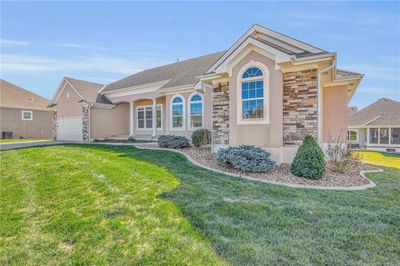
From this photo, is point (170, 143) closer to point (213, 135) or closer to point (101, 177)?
point (213, 135)

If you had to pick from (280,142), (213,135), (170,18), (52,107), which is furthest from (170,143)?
(52,107)

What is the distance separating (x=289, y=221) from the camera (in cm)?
449

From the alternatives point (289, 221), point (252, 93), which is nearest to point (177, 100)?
point (252, 93)

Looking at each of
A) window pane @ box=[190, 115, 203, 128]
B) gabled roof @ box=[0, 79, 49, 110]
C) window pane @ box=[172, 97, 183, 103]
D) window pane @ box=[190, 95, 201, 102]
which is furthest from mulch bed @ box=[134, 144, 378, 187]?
gabled roof @ box=[0, 79, 49, 110]

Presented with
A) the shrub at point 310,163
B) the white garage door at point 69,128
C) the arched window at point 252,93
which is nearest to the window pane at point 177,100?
the arched window at point 252,93

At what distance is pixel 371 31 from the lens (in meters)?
13.7

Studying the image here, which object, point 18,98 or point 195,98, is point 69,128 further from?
point 18,98

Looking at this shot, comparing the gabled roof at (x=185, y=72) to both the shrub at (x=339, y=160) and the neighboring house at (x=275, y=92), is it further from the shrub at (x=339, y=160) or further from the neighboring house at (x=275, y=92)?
the shrub at (x=339, y=160)

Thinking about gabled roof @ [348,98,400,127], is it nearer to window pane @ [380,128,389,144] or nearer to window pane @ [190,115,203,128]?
window pane @ [380,128,389,144]

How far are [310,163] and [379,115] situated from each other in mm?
31093

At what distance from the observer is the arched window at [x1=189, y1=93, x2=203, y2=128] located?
1579cm

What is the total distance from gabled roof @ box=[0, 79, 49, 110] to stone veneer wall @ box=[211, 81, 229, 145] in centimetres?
2849

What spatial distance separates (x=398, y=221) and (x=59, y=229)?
6545 millimetres

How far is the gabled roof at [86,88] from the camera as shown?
67.3 ft
